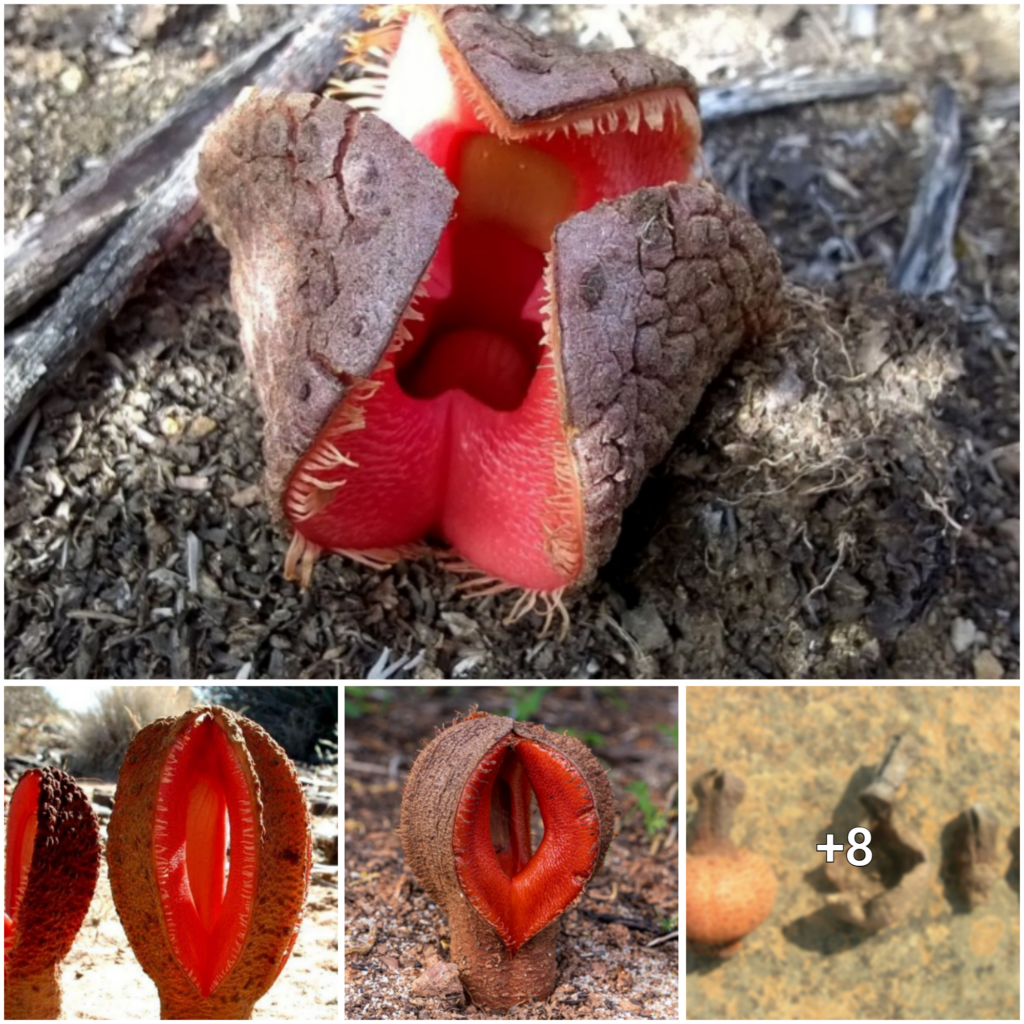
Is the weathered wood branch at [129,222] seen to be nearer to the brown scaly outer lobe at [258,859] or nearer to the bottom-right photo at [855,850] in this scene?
the brown scaly outer lobe at [258,859]

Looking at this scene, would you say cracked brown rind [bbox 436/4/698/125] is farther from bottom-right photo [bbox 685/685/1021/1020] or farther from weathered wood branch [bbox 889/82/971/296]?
bottom-right photo [bbox 685/685/1021/1020]

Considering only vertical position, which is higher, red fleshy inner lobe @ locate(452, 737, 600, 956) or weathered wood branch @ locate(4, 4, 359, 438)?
weathered wood branch @ locate(4, 4, 359, 438)

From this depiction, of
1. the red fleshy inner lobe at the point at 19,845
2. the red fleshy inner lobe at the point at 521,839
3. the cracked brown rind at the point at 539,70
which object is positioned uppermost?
the cracked brown rind at the point at 539,70

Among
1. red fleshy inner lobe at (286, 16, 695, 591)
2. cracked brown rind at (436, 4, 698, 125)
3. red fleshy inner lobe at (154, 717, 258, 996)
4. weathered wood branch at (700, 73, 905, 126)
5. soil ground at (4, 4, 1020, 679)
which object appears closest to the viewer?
red fleshy inner lobe at (154, 717, 258, 996)

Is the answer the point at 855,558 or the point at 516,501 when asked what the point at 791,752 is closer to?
the point at 855,558

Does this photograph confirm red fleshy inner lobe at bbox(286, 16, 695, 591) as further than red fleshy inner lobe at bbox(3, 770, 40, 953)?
Yes

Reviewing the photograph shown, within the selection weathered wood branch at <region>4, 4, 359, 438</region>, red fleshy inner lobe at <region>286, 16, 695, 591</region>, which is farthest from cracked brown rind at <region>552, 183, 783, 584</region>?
weathered wood branch at <region>4, 4, 359, 438</region>

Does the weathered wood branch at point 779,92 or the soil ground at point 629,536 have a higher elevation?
the weathered wood branch at point 779,92

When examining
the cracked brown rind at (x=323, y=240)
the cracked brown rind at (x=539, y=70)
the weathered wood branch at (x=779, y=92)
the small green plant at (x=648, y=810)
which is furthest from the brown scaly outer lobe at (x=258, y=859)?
A: the weathered wood branch at (x=779, y=92)
